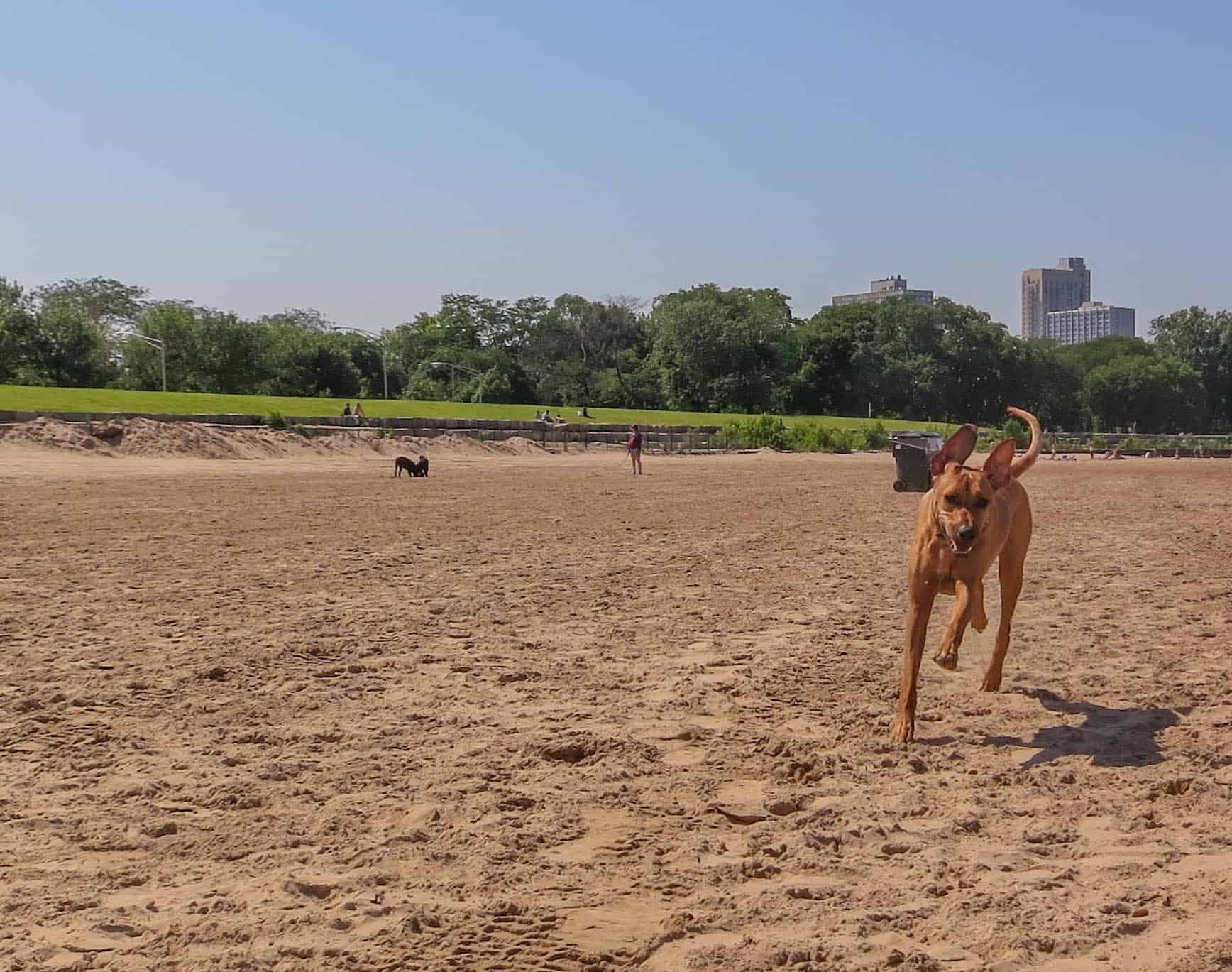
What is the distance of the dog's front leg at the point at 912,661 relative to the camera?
6.57 meters

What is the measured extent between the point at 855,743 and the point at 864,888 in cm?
208

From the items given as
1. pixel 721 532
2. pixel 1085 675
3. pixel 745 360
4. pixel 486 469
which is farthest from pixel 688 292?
pixel 1085 675

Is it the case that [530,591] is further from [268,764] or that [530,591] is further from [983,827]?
[983,827]

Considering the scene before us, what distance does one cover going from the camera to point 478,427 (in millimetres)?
57281

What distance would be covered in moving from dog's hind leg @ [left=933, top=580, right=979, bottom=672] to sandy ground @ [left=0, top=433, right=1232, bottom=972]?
1.62ft

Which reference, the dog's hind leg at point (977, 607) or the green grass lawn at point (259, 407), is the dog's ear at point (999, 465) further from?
the green grass lawn at point (259, 407)

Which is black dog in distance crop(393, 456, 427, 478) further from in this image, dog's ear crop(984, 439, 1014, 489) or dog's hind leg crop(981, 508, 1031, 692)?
dog's ear crop(984, 439, 1014, 489)

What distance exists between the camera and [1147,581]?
12.9m

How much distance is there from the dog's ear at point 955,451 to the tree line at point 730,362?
261 feet

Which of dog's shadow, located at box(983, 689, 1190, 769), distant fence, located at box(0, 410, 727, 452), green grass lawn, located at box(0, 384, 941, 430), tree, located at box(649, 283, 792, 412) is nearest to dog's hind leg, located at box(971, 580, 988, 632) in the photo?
dog's shadow, located at box(983, 689, 1190, 769)

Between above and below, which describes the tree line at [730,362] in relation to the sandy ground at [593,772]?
above

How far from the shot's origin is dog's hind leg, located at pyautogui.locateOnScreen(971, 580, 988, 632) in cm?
658

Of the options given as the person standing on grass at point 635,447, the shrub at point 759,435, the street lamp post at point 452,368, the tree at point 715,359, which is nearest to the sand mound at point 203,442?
the person standing on grass at point 635,447

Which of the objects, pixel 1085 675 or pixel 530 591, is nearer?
pixel 1085 675
